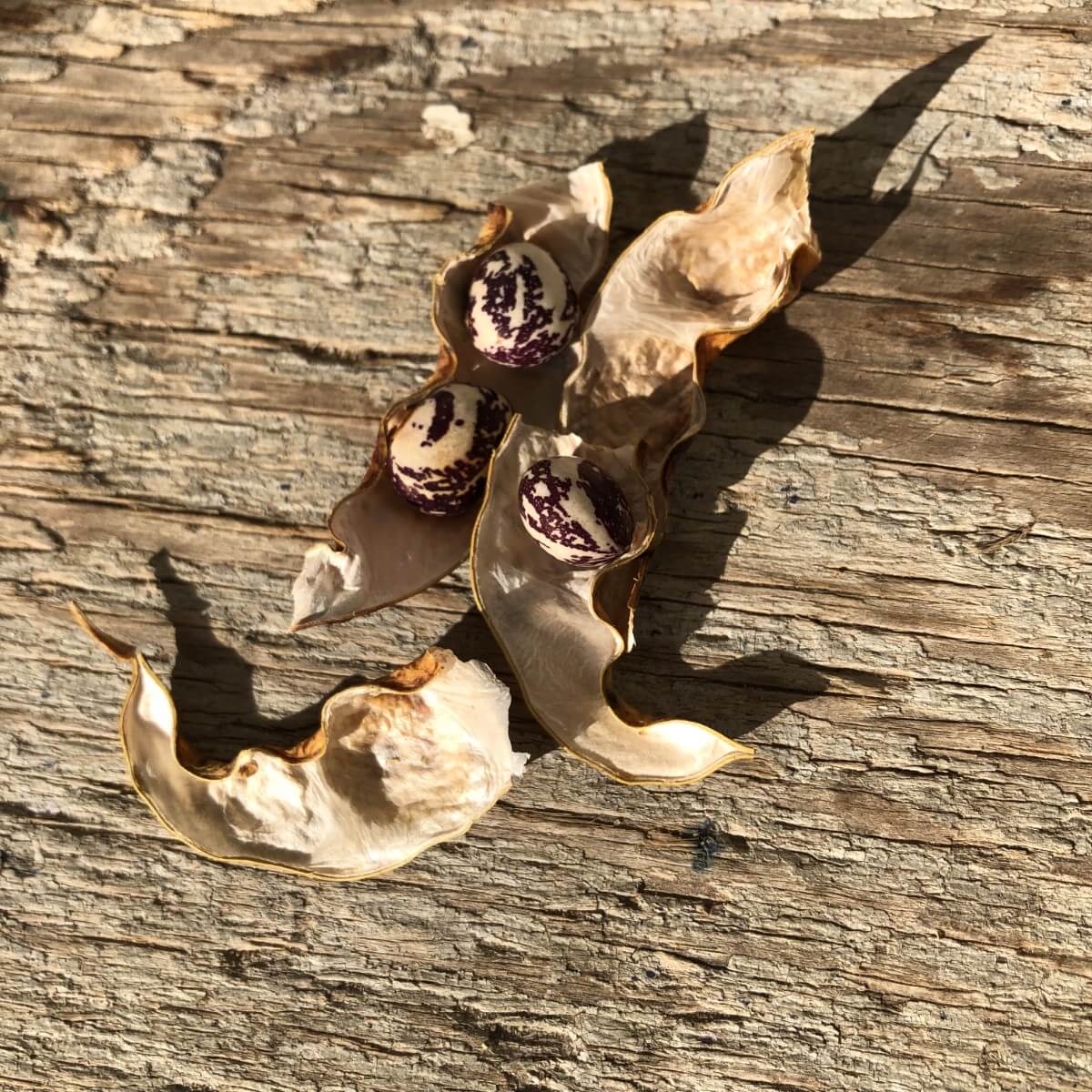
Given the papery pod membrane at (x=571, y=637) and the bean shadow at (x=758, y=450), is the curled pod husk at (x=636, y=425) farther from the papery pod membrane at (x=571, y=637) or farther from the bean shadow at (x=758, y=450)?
the bean shadow at (x=758, y=450)

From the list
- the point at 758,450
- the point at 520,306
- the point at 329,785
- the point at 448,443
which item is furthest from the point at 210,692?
the point at 758,450

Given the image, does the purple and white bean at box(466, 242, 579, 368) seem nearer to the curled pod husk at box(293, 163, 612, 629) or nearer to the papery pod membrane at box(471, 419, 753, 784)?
the curled pod husk at box(293, 163, 612, 629)

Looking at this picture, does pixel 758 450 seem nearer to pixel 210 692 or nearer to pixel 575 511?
pixel 575 511

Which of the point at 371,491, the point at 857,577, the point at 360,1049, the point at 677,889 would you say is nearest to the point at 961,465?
the point at 857,577

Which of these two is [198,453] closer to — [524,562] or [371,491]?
[371,491]

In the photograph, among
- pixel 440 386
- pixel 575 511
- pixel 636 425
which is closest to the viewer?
pixel 575 511

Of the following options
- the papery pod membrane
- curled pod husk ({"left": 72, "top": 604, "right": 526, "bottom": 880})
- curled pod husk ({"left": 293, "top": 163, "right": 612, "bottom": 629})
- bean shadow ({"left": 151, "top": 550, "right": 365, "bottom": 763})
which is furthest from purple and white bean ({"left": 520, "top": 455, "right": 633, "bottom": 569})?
bean shadow ({"left": 151, "top": 550, "right": 365, "bottom": 763})
